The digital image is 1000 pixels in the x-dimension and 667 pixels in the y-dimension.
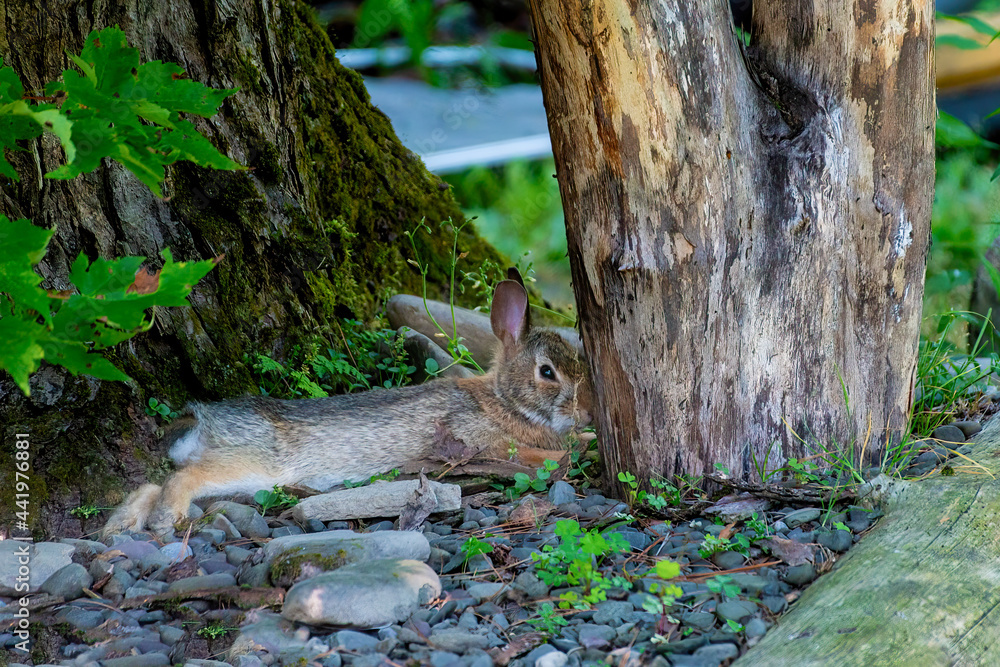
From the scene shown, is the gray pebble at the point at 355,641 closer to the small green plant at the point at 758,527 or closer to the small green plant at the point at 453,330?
the small green plant at the point at 758,527

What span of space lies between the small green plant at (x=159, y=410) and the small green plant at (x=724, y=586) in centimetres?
259

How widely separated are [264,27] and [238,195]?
91 centimetres

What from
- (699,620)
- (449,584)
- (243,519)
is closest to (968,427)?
(699,620)

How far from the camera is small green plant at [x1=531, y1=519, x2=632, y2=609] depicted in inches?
103

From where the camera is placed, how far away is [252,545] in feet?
10.9

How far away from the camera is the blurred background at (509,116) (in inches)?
298

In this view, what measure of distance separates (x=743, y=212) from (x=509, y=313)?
1.96m

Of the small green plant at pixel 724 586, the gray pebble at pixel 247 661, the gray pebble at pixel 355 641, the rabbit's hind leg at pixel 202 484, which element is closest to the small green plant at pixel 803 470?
the small green plant at pixel 724 586

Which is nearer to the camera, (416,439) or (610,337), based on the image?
(610,337)

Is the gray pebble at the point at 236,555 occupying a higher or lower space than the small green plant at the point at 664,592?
lower

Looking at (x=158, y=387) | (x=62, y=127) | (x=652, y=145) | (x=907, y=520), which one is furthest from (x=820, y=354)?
(x=158, y=387)

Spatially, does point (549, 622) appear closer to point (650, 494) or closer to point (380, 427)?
point (650, 494)

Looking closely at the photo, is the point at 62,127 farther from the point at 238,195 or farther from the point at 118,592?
the point at 238,195

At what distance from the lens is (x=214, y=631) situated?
107 inches
